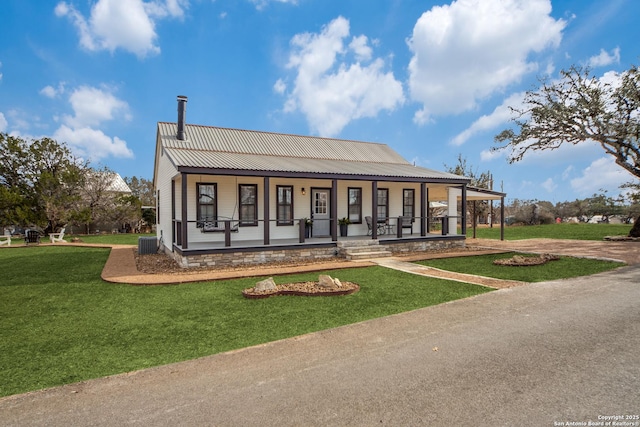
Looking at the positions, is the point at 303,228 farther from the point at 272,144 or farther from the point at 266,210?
the point at 272,144

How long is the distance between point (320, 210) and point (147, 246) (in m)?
7.41

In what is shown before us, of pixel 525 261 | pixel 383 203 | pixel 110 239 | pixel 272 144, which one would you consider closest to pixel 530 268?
pixel 525 261

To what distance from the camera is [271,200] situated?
1335 centimetres

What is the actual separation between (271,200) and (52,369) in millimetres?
9739

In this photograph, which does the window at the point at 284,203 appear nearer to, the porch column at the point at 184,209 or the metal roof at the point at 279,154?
the metal roof at the point at 279,154

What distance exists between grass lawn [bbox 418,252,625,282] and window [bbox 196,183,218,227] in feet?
23.9

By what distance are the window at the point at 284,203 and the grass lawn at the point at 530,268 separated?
520 centimetres

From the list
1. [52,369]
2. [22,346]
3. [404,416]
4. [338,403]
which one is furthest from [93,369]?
[404,416]

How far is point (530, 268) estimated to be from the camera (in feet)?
33.6

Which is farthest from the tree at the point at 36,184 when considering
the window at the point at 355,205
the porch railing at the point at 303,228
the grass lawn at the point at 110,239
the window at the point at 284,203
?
the window at the point at 355,205

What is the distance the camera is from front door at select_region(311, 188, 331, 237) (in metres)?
14.2

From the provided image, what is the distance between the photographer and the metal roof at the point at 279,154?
39.1 feet

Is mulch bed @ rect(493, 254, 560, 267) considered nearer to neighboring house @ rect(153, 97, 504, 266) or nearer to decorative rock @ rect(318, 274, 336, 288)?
neighboring house @ rect(153, 97, 504, 266)

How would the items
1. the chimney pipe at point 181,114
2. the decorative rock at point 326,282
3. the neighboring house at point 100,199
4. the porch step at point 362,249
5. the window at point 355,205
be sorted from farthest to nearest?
the neighboring house at point 100,199 < the window at point 355,205 < the chimney pipe at point 181,114 < the porch step at point 362,249 < the decorative rock at point 326,282
